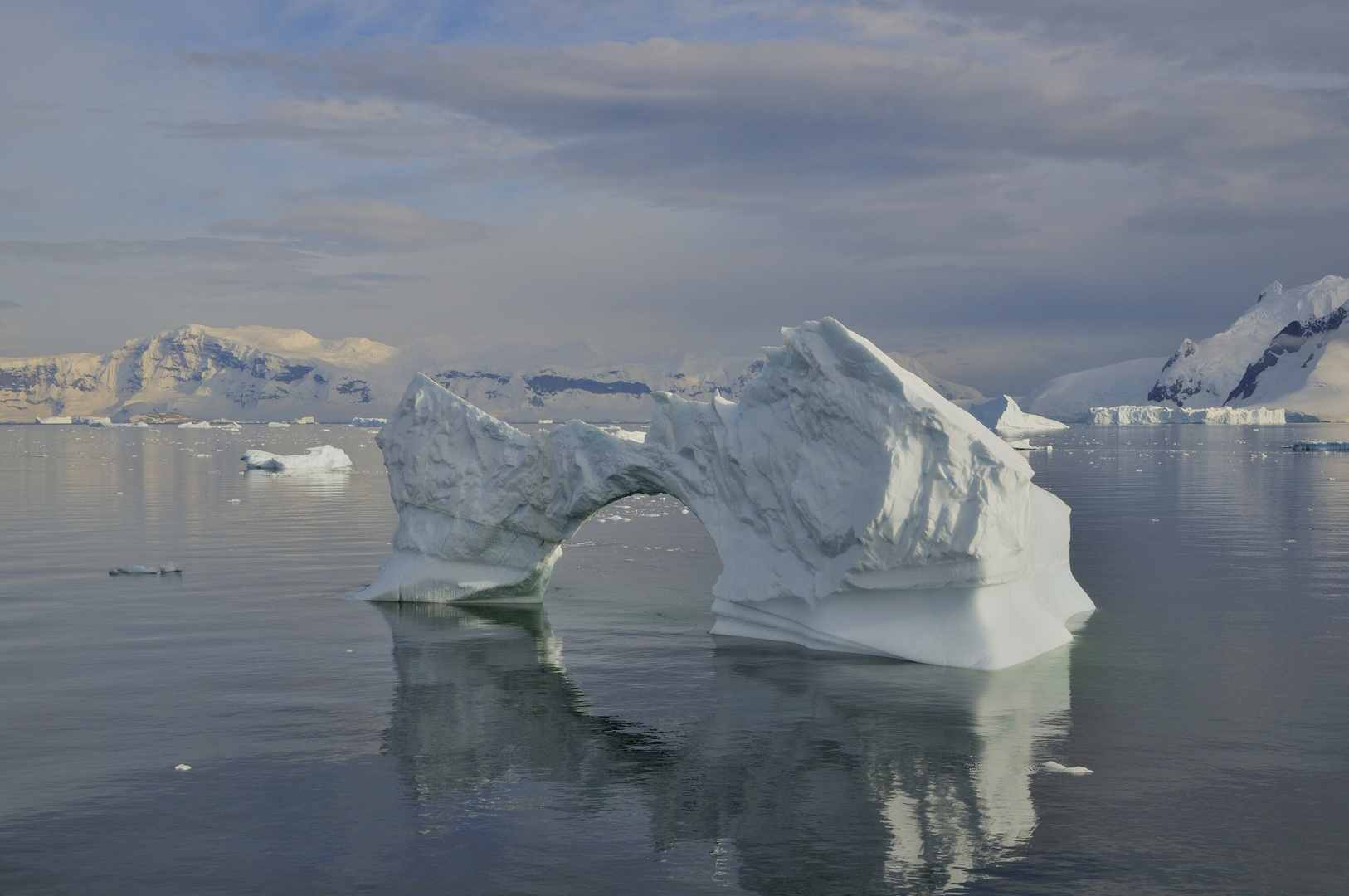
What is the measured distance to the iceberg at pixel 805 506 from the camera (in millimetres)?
22000

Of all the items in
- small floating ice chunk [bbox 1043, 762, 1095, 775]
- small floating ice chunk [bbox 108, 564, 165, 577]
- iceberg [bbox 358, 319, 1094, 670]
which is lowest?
small floating ice chunk [bbox 1043, 762, 1095, 775]

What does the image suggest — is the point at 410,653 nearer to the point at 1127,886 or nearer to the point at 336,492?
the point at 1127,886

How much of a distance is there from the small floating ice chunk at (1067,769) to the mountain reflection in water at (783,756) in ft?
1.09

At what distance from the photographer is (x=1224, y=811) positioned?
14.0 meters

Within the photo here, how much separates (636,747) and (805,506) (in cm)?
834

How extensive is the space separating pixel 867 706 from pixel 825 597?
16.6 ft

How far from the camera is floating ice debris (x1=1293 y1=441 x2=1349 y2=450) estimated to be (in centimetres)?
11000

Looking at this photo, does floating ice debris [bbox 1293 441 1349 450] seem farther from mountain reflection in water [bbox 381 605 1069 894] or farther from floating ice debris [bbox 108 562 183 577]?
floating ice debris [bbox 108 562 183 577]

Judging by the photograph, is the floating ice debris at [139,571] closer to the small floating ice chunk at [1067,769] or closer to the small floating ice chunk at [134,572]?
the small floating ice chunk at [134,572]

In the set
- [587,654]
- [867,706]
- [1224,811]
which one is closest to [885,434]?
[867,706]

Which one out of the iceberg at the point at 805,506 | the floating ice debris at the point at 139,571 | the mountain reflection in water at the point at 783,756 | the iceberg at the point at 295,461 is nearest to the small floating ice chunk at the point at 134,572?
the floating ice debris at the point at 139,571

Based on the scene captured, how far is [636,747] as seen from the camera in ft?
55.3

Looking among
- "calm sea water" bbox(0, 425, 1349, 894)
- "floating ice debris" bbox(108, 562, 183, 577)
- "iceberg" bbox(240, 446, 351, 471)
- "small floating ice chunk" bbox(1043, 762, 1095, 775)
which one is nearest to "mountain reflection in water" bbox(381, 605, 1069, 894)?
"calm sea water" bbox(0, 425, 1349, 894)

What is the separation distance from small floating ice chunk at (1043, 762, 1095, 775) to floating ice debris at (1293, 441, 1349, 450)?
108888 millimetres
